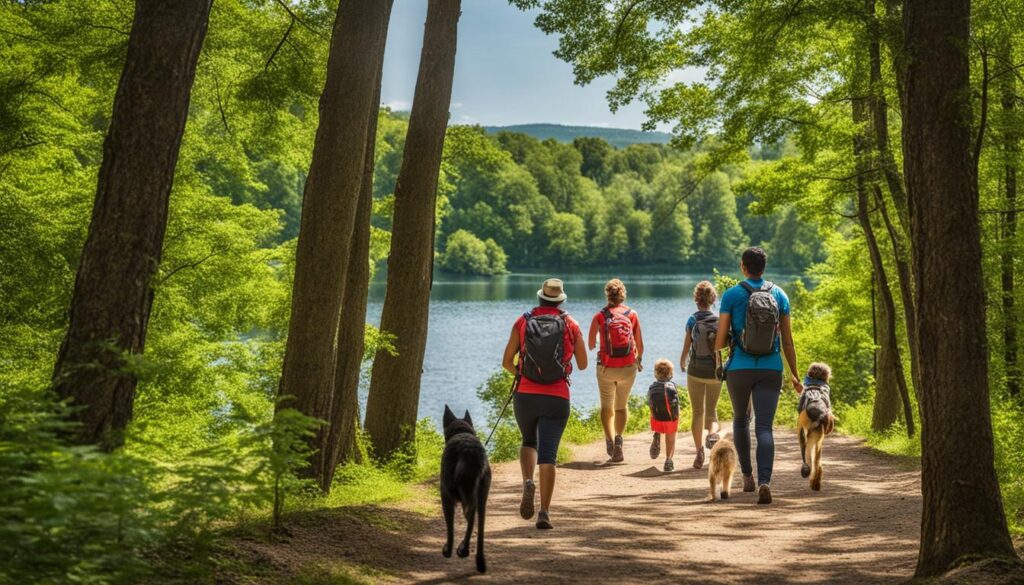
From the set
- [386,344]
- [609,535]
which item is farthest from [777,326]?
[386,344]

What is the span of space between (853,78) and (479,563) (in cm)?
809

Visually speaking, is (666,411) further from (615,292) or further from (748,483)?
(748,483)

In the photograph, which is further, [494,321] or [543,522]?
[494,321]

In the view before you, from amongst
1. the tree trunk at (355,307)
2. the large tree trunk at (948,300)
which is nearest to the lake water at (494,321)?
the tree trunk at (355,307)

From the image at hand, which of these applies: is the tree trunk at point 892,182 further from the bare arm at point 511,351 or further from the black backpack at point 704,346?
the bare arm at point 511,351

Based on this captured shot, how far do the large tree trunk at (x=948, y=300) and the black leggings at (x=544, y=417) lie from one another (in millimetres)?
2536

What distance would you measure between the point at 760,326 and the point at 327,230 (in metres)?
3.60

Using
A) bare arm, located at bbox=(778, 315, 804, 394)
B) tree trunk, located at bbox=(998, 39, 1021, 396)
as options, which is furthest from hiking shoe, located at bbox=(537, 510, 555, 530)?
tree trunk, located at bbox=(998, 39, 1021, 396)

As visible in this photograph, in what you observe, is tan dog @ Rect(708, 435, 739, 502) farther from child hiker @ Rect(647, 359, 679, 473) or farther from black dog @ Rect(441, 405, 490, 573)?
black dog @ Rect(441, 405, 490, 573)

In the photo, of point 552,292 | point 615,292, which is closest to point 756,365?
point 552,292

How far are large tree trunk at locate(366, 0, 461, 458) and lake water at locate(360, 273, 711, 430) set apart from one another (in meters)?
12.6

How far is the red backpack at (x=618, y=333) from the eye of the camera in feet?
33.2

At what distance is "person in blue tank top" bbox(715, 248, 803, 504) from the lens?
7.49 m

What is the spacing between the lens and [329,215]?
23.2ft
